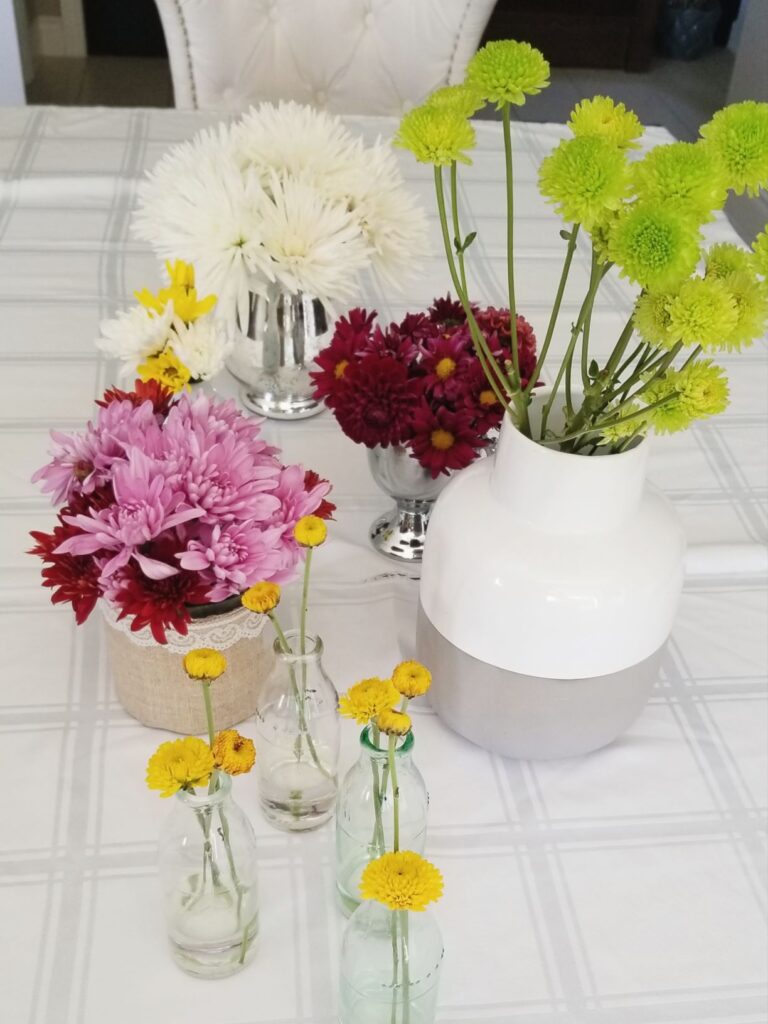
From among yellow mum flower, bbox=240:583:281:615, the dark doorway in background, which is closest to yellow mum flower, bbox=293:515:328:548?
yellow mum flower, bbox=240:583:281:615

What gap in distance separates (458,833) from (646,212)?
0.39 metres

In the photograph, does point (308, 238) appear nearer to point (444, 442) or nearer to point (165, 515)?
point (444, 442)

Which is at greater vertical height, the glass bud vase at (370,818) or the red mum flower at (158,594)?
the red mum flower at (158,594)

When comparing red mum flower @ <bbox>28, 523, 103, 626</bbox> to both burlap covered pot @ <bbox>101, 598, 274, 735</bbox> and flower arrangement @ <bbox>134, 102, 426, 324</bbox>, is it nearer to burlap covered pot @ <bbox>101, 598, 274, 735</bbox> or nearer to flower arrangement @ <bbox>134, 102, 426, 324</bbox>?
burlap covered pot @ <bbox>101, 598, 274, 735</bbox>

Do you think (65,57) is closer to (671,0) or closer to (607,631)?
(671,0)

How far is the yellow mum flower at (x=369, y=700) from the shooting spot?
1.50 feet

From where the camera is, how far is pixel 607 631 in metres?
0.63

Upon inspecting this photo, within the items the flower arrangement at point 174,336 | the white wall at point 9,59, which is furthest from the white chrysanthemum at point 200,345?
the white wall at point 9,59

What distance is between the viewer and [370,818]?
572 mm

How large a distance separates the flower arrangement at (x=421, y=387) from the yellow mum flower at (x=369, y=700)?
1.06 feet

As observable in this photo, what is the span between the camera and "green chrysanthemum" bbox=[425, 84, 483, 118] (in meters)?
0.53

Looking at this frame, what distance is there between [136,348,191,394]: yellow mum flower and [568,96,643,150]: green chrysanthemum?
0.42 m

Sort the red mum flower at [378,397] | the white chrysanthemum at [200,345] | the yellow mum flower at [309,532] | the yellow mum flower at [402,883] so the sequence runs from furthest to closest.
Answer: the white chrysanthemum at [200,345] → the red mum flower at [378,397] → the yellow mum flower at [309,532] → the yellow mum flower at [402,883]

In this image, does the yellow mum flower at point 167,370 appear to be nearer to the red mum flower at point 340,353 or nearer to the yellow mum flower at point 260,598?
the red mum flower at point 340,353
